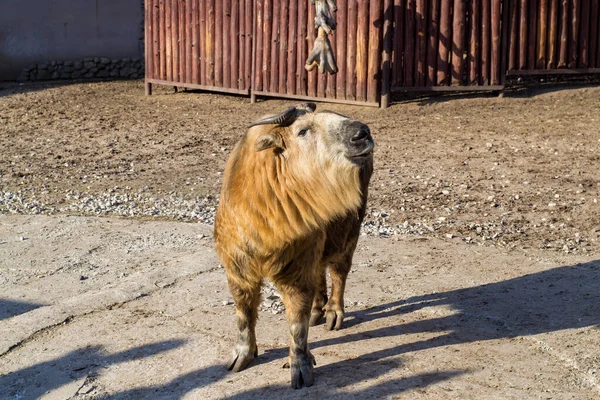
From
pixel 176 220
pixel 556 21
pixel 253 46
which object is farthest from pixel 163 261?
pixel 556 21

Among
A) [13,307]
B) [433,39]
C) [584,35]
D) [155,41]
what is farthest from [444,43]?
[13,307]

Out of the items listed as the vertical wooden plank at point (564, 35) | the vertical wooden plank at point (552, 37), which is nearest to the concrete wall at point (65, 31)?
the vertical wooden plank at point (552, 37)

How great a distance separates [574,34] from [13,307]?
1026 cm

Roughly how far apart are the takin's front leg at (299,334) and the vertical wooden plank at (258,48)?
372 inches

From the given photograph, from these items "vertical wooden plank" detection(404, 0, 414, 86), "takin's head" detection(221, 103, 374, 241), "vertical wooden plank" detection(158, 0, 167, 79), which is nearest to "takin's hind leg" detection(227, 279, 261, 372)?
"takin's head" detection(221, 103, 374, 241)

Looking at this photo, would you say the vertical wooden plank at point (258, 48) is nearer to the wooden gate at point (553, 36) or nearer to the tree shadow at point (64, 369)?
the wooden gate at point (553, 36)

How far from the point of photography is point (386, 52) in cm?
1222

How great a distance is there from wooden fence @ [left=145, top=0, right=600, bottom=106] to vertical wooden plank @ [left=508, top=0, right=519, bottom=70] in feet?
0.05

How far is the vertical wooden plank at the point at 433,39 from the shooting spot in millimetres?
12297

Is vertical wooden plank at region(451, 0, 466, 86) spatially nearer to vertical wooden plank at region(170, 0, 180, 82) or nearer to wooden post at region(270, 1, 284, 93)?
wooden post at region(270, 1, 284, 93)

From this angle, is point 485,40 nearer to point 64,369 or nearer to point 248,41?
point 248,41

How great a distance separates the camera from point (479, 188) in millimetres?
8562

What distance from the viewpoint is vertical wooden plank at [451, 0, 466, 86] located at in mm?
12258

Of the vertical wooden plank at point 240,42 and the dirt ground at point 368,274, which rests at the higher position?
the vertical wooden plank at point 240,42
